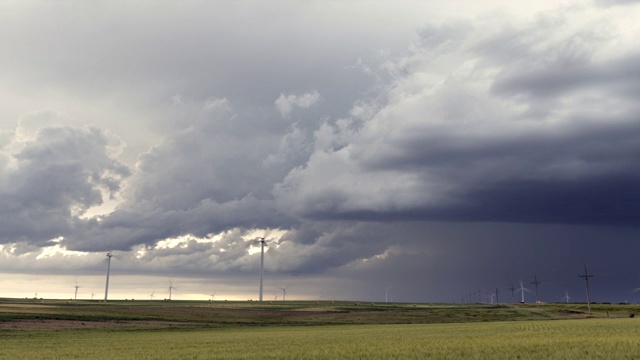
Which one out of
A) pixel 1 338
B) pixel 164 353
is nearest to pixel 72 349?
pixel 164 353

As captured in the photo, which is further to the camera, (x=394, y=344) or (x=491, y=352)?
(x=394, y=344)

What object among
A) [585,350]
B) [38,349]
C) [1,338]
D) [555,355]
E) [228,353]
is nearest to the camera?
[555,355]

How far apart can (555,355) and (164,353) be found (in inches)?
1198

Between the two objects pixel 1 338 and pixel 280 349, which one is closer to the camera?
pixel 280 349

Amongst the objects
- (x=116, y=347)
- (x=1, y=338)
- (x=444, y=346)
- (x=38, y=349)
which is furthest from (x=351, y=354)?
(x=1, y=338)

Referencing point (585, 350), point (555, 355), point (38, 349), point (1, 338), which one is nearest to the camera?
point (555, 355)

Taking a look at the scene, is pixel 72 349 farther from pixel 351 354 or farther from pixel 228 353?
pixel 351 354

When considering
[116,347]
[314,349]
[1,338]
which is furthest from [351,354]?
[1,338]

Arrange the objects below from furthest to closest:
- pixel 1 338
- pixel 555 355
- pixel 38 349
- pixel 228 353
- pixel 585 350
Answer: pixel 1 338 → pixel 38 349 → pixel 228 353 → pixel 585 350 → pixel 555 355

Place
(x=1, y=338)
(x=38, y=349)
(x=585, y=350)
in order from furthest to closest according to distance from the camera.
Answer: (x=1, y=338) < (x=38, y=349) < (x=585, y=350)

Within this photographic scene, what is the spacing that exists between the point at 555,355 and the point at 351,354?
14.5 meters

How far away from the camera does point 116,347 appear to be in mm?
56281

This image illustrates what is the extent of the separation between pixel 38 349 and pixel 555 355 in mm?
44949

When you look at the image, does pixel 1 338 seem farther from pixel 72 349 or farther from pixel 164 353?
pixel 164 353
